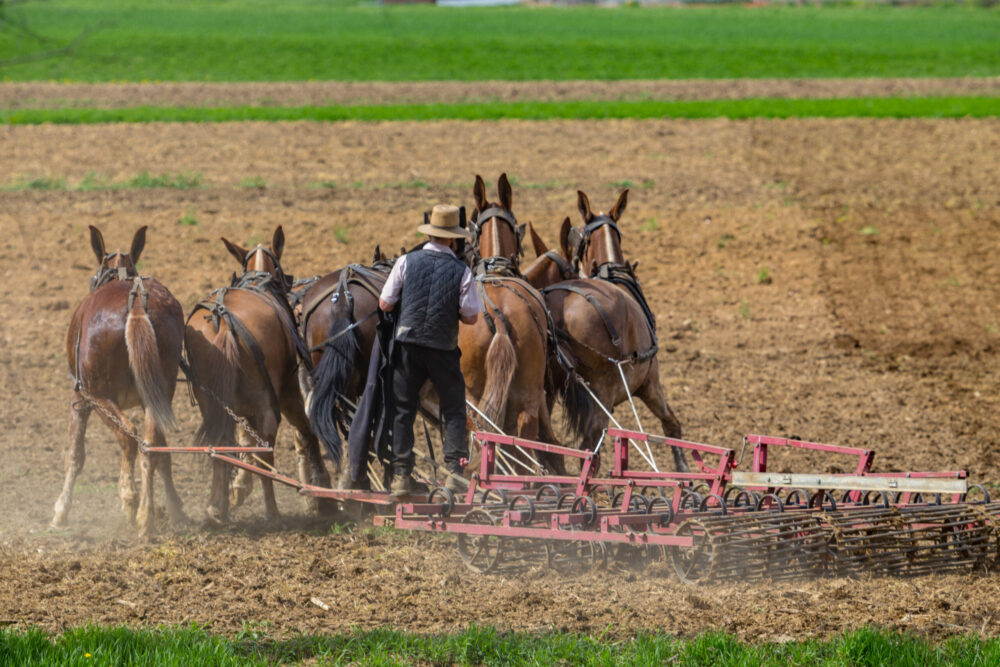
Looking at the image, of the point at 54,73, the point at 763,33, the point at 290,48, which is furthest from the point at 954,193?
the point at 763,33

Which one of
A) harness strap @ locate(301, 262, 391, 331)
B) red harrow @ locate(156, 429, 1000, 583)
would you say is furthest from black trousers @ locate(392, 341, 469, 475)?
harness strap @ locate(301, 262, 391, 331)

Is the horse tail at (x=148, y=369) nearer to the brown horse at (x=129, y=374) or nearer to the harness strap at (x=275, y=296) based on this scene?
the brown horse at (x=129, y=374)

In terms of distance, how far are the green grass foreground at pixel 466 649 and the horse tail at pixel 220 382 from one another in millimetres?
2973

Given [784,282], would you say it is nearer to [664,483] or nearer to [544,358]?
[544,358]

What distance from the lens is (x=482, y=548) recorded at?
714 cm

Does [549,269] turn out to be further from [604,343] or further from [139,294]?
[139,294]

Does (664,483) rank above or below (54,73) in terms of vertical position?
below

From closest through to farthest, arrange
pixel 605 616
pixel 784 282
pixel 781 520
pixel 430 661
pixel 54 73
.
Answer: pixel 430 661 < pixel 605 616 < pixel 781 520 < pixel 784 282 < pixel 54 73

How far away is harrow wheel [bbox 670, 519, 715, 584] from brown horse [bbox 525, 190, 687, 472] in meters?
2.49

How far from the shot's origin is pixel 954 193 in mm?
20188

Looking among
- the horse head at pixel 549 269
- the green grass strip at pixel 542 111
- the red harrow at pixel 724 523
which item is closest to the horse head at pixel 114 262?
the red harrow at pixel 724 523

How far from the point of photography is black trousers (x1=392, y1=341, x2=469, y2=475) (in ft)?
25.2

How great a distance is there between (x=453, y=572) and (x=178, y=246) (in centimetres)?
1153

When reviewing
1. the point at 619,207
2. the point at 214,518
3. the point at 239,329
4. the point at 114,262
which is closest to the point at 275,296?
the point at 239,329
